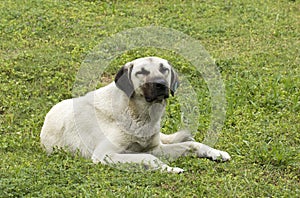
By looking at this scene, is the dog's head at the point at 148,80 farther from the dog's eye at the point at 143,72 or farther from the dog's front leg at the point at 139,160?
the dog's front leg at the point at 139,160

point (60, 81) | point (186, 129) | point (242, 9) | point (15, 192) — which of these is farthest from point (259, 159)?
point (242, 9)

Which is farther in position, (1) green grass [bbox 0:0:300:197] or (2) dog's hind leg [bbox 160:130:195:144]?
(2) dog's hind leg [bbox 160:130:195:144]

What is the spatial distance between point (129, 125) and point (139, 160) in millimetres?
442

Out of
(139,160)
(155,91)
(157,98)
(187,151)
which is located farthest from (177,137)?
(155,91)

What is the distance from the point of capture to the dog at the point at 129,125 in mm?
7523

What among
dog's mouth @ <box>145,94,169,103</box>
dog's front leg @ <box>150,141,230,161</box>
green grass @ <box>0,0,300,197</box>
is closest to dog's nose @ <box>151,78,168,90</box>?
dog's mouth @ <box>145,94,169,103</box>

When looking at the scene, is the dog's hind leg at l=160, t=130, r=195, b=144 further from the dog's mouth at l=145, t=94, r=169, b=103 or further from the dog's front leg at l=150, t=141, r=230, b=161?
the dog's mouth at l=145, t=94, r=169, b=103

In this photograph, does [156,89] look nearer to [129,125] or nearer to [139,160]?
[129,125]

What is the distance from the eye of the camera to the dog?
7523mm

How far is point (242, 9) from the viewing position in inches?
594

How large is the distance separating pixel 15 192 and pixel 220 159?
7.61 feet

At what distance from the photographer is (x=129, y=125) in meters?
7.86

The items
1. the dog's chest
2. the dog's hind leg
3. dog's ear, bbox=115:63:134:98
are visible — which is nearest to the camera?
dog's ear, bbox=115:63:134:98

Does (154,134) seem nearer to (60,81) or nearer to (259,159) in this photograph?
(259,159)
